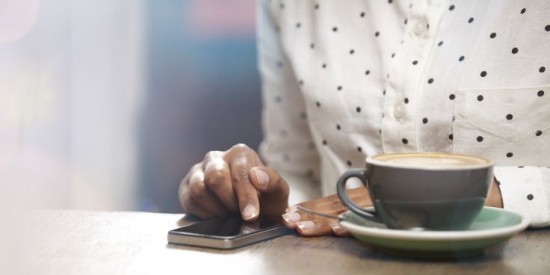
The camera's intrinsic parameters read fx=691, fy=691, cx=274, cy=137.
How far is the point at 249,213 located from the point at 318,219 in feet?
0.29

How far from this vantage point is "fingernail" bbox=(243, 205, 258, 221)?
890mm

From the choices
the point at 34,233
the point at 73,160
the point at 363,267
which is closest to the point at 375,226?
the point at 363,267

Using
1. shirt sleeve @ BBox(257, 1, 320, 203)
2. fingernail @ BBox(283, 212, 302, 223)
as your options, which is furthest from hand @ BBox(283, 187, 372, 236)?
shirt sleeve @ BBox(257, 1, 320, 203)

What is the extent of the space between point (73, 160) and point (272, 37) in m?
1.46

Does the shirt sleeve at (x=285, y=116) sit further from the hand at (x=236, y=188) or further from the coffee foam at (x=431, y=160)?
the coffee foam at (x=431, y=160)

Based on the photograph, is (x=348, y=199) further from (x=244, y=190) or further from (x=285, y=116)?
(x=285, y=116)

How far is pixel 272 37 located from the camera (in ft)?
5.03

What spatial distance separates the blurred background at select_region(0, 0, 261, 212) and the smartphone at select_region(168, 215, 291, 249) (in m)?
1.81

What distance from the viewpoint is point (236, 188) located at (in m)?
0.94

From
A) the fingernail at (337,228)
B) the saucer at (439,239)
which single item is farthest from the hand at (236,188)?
the saucer at (439,239)

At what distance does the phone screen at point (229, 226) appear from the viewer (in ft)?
2.74

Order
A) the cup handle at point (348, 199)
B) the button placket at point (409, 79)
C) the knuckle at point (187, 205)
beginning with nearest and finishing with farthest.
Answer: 1. the cup handle at point (348, 199)
2. the knuckle at point (187, 205)
3. the button placket at point (409, 79)

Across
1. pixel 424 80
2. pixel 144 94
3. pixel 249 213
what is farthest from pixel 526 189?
pixel 144 94

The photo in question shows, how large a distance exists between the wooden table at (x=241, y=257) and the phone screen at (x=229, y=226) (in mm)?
34
